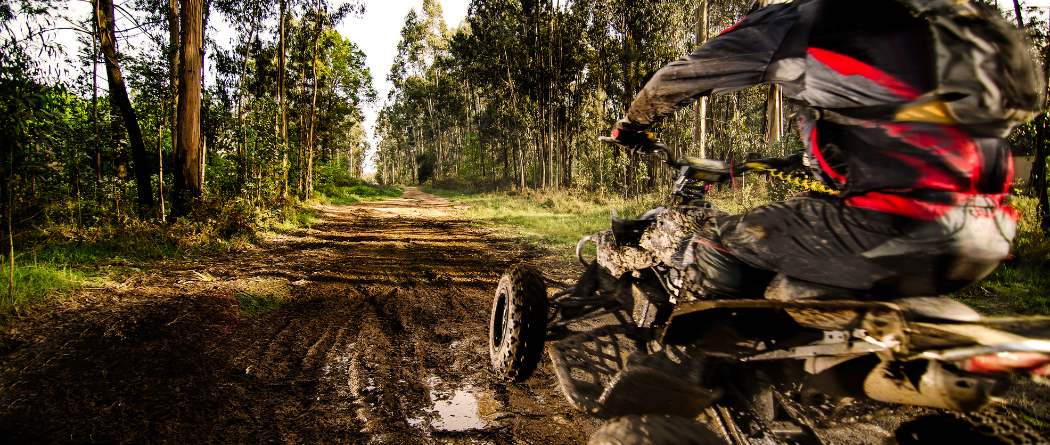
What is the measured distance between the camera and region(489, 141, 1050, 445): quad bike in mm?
1140

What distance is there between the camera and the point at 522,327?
251cm

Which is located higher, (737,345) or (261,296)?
(737,345)

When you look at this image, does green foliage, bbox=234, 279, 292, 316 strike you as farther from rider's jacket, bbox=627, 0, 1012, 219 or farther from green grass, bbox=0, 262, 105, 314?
rider's jacket, bbox=627, 0, 1012, 219

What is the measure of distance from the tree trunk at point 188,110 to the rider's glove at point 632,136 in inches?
338

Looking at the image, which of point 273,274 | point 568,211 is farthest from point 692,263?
point 568,211

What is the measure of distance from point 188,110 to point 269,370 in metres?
7.39

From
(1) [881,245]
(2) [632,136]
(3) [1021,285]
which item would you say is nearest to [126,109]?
(2) [632,136]

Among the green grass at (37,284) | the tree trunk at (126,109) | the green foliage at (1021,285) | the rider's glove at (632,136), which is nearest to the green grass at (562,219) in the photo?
the green foliage at (1021,285)

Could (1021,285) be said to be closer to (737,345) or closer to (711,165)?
(711,165)

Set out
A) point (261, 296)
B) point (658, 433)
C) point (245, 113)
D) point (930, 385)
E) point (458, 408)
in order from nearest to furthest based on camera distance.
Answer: point (930, 385)
point (658, 433)
point (458, 408)
point (261, 296)
point (245, 113)

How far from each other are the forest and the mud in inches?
45.4

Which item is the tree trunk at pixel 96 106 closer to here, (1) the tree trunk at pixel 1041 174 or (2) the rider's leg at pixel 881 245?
(2) the rider's leg at pixel 881 245

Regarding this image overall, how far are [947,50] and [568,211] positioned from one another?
13896 millimetres

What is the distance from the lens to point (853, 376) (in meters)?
1.47
